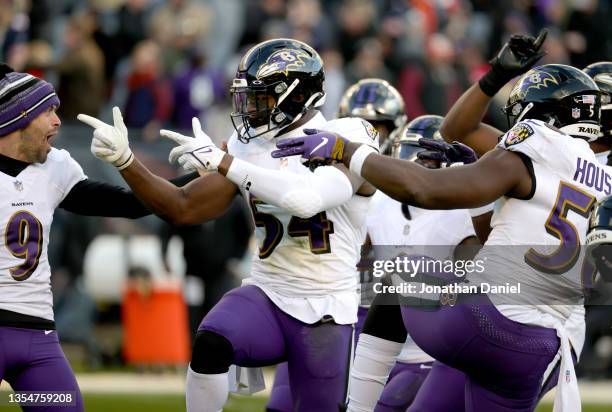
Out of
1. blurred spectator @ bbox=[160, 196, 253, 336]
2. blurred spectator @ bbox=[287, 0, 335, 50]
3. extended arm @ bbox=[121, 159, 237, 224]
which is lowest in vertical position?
blurred spectator @ bbox=[160, 196, 253, 336]

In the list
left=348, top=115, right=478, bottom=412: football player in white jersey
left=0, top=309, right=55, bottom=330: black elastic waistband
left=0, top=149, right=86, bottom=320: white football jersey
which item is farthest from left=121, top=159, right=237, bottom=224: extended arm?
left=348, top=115, right=478, bottom=412: football player in white jersey

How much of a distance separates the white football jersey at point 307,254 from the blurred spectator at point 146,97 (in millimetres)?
6963

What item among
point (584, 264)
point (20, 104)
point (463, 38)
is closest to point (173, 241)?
point (463, 38)

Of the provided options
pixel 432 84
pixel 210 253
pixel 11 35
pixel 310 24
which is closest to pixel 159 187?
pixel 210 253

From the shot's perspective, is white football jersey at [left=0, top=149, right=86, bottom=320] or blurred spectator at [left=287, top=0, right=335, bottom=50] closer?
white football jersey at [left=0, top=149, right=86, bottom=320]

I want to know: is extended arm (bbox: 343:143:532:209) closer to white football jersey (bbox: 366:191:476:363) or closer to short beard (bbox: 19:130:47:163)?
white football jersey (bbox: 366:191:476:363)

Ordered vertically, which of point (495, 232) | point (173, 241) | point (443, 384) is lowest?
point (173, 241)

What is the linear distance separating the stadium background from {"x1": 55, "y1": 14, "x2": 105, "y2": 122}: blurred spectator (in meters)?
0.01

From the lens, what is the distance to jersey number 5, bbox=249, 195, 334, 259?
18.0ft

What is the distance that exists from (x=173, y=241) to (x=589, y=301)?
6.18 m

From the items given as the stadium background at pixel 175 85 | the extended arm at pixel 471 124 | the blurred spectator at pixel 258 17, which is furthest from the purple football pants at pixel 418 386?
the blurred spectator at pixel 258 17

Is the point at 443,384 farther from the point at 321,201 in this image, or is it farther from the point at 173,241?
the point at 173,241

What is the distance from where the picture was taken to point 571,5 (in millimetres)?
14430

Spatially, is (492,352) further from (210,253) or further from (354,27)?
(354,27)
